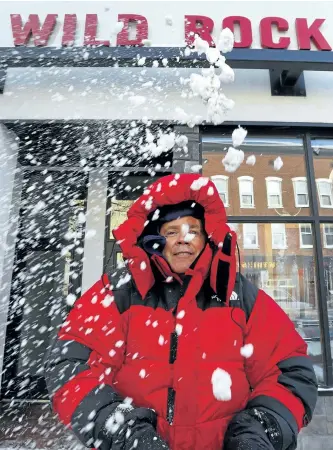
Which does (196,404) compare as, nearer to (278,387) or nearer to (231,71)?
(278,387)

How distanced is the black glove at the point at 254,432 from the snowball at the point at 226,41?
426 cm

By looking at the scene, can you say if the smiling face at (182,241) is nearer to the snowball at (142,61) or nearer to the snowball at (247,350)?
the snowball at (247,350)

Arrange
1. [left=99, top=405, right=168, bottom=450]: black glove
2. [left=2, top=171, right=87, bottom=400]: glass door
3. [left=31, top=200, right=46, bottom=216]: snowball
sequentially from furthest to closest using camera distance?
1. [left=31, top=200, right=46, bottom=216]: snowball
2. [left=2, top=171, right=87, bottom=400]: glass door
3. [left=99, top=405, right=168, bottom=450]: black glove

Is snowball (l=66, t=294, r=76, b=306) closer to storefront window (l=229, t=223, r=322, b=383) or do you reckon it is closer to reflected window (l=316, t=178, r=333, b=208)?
storefront window (l=229, t=223, r=322, b=383)

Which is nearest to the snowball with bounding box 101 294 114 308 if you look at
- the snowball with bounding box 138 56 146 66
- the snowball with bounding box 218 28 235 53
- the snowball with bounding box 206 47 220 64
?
the snowball with bounding box 138 56 146 66

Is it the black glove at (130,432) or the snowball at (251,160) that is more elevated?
the snowball at (251,160)

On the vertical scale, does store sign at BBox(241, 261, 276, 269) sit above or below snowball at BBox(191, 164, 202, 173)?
below

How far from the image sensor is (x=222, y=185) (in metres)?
4.96

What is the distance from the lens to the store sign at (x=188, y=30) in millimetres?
4781

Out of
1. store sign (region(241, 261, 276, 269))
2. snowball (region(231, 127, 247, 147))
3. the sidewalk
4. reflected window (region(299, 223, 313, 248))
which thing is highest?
snowball (region(231, 127, 247, 147))

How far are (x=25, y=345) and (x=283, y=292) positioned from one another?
401cm

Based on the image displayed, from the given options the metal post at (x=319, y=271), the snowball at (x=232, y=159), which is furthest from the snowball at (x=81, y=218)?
the metal post at (x=319, y=271)

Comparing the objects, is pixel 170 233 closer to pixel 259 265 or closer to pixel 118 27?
pixel 259 265

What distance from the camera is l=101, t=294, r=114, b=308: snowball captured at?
1696 millimetres
